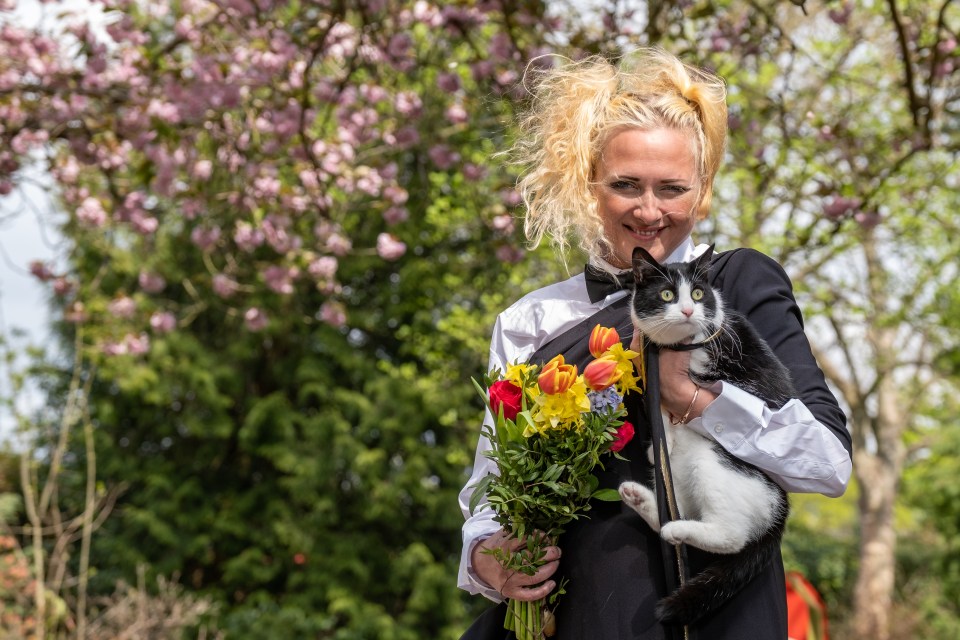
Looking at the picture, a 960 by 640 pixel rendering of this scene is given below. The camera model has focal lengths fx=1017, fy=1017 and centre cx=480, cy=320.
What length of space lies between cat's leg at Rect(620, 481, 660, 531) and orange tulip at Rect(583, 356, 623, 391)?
6.8 inches

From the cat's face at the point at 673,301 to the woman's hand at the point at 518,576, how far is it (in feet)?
1.40

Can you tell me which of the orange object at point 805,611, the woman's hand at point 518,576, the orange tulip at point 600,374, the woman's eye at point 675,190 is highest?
the woman's eye at point 675,190

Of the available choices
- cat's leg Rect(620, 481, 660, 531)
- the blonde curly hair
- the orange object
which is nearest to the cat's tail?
cat's leg Rect(620, 481, 660, 531)

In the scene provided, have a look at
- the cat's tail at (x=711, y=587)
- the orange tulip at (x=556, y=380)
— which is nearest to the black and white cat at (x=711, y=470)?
the cat's tail at (x=711, y=587)

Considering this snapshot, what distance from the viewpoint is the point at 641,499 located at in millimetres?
1719

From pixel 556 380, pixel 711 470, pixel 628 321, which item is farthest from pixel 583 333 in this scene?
pixel 711 470

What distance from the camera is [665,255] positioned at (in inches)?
81.4

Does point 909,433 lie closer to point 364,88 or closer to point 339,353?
point 339,353

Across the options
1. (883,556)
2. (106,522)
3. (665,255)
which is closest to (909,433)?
(883,556)

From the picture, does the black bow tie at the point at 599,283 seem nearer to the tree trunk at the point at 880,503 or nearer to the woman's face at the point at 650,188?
the woman's face at the point at 650,188

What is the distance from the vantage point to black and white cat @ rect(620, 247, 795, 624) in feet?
5.35

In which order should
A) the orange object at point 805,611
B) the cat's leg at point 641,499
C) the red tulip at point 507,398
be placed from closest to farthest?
the cat's leg at point 641,499 → the red tulip at point 507,398 → the orange object at point 805,611

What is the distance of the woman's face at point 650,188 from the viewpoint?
1987 millimetres

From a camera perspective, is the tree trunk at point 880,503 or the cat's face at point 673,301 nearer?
the cat's face at point 673,301
